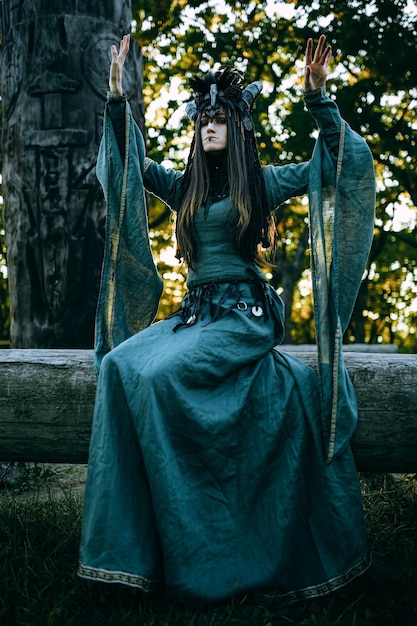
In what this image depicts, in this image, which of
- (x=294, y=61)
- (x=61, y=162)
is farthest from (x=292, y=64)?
(x=61, y=162)

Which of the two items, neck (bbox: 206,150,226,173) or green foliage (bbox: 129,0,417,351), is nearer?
neck (bbox: 206,150,226,173)

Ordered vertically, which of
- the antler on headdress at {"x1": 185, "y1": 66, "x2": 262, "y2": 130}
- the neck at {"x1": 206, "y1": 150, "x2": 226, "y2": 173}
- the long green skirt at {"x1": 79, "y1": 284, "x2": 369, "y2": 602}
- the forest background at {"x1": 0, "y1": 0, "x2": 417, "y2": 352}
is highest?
the forest background at {"x1": 0, "y1": 0, "x2": 417, "y2": 352}

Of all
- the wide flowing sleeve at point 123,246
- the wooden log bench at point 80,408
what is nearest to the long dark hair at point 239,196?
the wide flowing sleeve at point 123,246

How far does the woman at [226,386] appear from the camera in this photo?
245 centimetres

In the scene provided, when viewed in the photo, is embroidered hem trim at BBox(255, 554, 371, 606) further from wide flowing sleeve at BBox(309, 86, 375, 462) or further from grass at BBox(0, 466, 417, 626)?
wide flowing sleeve at BBox(309, 86, 375, 462)

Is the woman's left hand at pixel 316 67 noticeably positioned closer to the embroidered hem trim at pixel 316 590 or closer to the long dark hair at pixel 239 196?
the long dark hair at pixel 239 196

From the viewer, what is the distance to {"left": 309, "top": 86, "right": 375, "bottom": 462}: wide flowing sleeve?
107 inches

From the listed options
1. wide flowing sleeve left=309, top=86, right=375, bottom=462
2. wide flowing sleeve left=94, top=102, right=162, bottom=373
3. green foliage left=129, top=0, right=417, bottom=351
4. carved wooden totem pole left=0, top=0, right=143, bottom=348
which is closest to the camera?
wide flowing sleeve left=309, top=86, right=375, bottom=462

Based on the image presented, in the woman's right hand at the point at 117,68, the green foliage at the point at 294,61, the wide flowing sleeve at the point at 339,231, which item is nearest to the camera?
the wide flowing sleeve at the point at 339,231

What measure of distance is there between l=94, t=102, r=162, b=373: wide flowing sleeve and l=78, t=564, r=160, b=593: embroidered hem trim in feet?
2.90

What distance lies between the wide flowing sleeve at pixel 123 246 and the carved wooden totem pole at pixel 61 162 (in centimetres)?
109

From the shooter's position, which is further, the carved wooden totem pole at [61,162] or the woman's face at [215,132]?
the carved wooden totem pole at [61,162]

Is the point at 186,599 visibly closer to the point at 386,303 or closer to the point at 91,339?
the point at 91,339

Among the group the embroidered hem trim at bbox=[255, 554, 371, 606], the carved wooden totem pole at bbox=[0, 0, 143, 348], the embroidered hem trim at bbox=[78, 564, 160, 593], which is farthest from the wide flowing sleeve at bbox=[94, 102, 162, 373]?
the embroidered hem trim at bbox=[255, 554, 371, 606]
